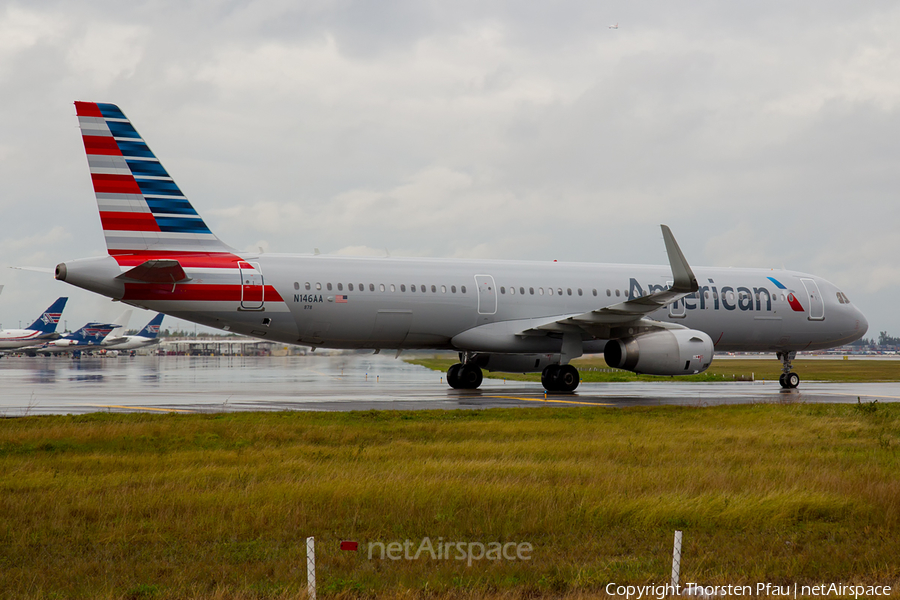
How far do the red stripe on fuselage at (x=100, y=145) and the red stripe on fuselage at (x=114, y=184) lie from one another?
59cm

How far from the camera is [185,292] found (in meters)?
21.1

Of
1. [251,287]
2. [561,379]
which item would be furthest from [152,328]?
[561,379]

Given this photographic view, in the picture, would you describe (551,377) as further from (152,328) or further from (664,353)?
(152,328)

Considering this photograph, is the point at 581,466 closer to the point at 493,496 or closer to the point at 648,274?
the point at 493,496

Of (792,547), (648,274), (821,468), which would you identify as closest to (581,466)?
(821,468)

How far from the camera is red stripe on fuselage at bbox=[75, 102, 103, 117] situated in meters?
21.0

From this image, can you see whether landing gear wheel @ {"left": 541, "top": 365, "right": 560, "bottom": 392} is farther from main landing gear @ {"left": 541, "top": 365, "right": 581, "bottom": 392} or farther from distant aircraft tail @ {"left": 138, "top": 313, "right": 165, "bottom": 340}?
distant aircraft tail @ {"left": 138, "top": 313, "right": 165, "bottom": 340}

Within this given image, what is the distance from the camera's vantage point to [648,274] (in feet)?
91.2

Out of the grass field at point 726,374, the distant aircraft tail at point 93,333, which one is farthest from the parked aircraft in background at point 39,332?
the grass field at point 726,374

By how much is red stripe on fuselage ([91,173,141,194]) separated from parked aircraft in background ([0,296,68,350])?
65076mm

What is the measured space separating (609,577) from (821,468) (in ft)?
18.5

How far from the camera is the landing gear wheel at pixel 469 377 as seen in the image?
90.1 feet

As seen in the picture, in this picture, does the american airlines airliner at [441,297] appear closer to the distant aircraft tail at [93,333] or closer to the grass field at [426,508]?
the grass field at [426,508]

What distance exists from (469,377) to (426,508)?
Result: 1977 centimetres
